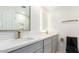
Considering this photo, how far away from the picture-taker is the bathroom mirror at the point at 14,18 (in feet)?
5.74

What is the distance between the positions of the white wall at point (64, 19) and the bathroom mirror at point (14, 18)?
224 cm

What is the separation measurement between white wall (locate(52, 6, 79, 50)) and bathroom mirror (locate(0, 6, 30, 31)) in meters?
2.24

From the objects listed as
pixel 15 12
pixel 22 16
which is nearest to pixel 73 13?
pixel 22 16

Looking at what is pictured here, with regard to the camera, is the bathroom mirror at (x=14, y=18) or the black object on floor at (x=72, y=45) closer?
the bathroom mirror at (x=14, y=18)

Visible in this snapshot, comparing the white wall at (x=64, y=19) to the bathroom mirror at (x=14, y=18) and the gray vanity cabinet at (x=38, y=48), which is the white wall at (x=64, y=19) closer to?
the gray vanity cabinet at (x=38, y=48)

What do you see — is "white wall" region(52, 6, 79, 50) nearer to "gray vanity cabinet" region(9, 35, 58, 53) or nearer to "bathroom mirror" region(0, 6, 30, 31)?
"gray vanity cabinet" region(9, 35, 58, 53)

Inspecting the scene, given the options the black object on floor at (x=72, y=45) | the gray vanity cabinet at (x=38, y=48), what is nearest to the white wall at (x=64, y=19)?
the black object on floor at (x=72, y=45)

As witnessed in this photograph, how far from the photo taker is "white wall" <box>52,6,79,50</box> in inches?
163

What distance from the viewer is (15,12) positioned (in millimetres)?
1972

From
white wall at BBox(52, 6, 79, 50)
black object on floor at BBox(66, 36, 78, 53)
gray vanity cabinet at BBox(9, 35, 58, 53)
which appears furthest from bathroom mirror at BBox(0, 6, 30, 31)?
white wall at BBox(52, 6, 79, 50)

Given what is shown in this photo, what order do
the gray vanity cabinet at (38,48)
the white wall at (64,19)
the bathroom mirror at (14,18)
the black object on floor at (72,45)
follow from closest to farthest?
the gray vanity cabinet at (38,48) < the bathroom mirror at (14,18) < the black object on floor at (72,45) < the white wall at (64,19)

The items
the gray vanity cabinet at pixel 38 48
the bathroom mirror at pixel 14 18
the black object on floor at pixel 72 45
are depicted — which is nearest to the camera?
the gray vanity cabinet at pixel 38 48
